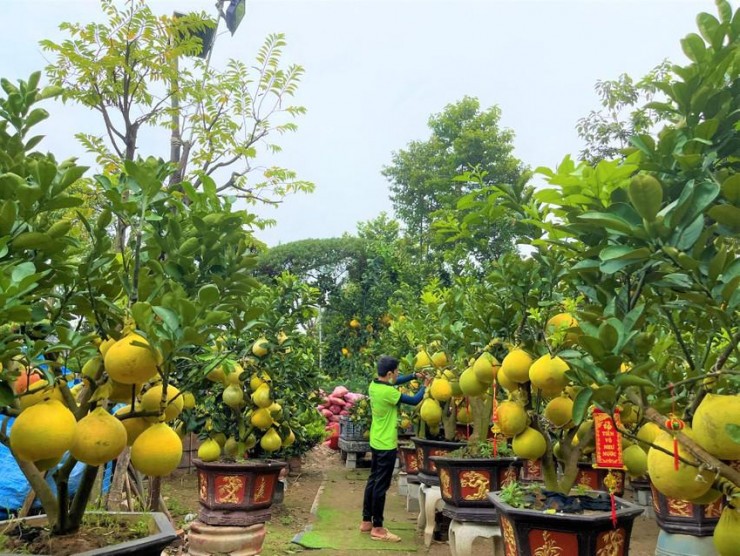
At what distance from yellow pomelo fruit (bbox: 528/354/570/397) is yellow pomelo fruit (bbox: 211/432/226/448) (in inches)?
115

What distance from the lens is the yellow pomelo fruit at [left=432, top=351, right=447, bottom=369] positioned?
12.9 ft

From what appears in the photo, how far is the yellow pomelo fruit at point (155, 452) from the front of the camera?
131cm

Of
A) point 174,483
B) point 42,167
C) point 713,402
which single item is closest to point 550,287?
point 713,402

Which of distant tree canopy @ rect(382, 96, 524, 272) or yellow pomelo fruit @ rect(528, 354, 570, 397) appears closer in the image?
yellow pomelo fruit @ rect(528, 354, 570, 397)

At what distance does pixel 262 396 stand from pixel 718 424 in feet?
10.7

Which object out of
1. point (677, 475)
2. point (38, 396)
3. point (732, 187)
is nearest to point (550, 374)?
point (677, 475)

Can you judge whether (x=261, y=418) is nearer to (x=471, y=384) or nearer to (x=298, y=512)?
(x=298, y=512)

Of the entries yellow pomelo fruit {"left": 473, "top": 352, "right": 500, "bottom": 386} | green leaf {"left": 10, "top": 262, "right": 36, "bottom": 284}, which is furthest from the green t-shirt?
green leaf {"left": 10, "top": 262, "right": 36, "bottom": 284}

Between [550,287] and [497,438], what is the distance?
1751 millimetres

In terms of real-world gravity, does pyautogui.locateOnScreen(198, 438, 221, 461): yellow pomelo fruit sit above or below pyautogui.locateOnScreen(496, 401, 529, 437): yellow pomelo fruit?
below

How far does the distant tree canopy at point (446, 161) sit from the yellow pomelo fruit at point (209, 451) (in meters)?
9.07

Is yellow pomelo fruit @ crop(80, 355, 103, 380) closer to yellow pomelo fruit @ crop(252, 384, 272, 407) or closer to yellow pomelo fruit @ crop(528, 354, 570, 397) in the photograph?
yellow pomelo fruit @ crop(528, 354, 570, 397)

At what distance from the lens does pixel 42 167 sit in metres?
1.17

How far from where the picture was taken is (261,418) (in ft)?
13.2
